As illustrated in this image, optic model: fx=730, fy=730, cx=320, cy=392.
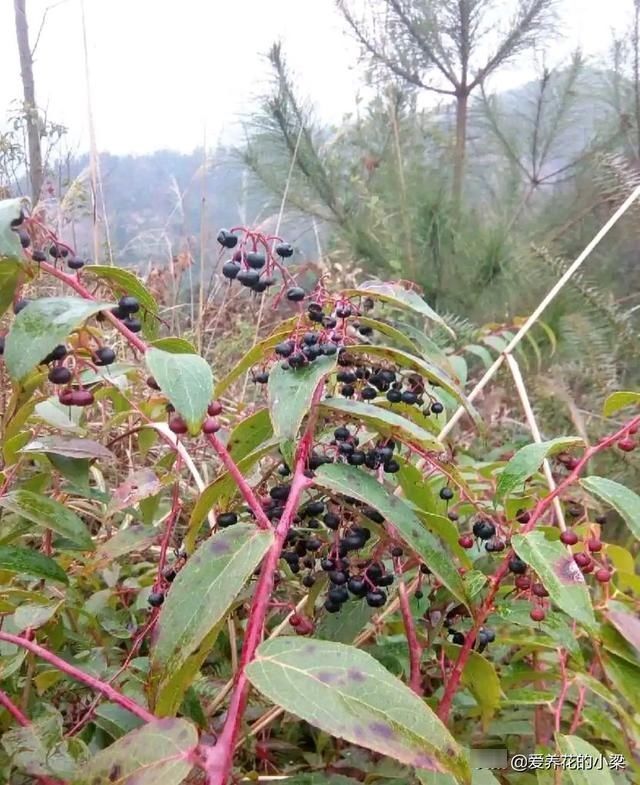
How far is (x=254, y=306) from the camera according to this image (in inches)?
83.3

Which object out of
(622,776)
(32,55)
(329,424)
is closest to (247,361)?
(329,424)

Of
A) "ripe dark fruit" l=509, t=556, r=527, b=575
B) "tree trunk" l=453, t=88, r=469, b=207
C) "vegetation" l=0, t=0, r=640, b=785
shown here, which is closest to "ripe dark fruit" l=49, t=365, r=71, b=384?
"vegetation" l=0, t=0, r=640, b=785

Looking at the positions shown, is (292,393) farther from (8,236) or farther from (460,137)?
(460,137)

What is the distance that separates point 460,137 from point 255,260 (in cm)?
283

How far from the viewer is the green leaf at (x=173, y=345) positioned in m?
0.43

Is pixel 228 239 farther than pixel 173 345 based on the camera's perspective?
Yes

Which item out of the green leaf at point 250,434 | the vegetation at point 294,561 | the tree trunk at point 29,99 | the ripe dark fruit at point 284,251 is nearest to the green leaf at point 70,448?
the vegetation at point 294,561

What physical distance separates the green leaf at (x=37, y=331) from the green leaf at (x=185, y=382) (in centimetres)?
4

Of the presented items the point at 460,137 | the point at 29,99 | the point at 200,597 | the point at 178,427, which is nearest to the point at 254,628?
the point at 200,597

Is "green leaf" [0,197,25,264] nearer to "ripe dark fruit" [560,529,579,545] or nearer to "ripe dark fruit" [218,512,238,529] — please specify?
"ripe dark fruit" [218,512,238,529]

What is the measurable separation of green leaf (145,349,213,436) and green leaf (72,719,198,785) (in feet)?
0.48

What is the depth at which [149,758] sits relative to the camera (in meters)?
0.35

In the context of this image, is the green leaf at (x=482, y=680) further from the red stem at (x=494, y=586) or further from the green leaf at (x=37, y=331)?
the green leaf at (x=37, y=331)

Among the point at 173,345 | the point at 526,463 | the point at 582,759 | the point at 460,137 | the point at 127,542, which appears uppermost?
the point at 460,137
